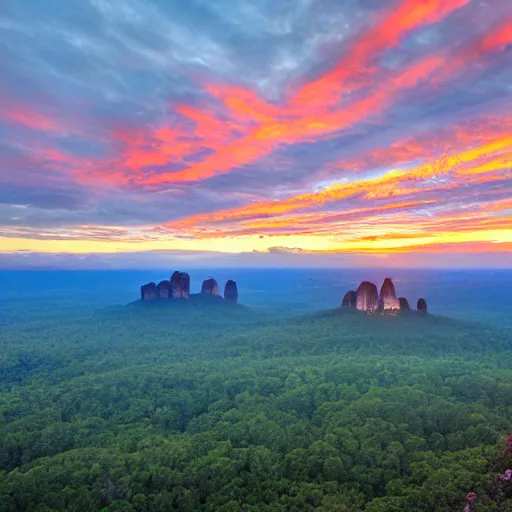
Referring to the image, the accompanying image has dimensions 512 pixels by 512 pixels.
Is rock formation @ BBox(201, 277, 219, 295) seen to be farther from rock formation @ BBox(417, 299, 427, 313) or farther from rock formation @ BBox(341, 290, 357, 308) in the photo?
rock formation @ BBox(417, 299, 427, 313)

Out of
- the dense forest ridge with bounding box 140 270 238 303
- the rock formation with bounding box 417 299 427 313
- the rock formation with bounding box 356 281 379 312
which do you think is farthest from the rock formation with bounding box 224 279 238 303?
the rock formation with bounding box 417 299 427 313

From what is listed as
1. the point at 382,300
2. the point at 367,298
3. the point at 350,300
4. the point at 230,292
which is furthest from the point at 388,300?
the point at 230,292

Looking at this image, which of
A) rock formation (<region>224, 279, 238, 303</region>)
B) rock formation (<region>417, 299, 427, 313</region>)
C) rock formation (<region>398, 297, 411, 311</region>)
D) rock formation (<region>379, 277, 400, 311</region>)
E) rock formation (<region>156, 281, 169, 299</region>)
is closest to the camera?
rock formation (<region>417, 299, 427, 313</region>)

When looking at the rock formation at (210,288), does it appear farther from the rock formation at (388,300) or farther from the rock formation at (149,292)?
the rock formation at (388,300)

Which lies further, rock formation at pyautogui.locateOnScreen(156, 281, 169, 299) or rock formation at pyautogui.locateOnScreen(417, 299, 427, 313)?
rock formation at pyautogui.locateOnScreen(156, 281, 169, 299)

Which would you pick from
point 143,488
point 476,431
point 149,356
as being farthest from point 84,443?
point 476,431

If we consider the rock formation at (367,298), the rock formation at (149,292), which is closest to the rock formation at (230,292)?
the rock formation at (149,292)

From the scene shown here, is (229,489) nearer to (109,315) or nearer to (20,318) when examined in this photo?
(109,315)
